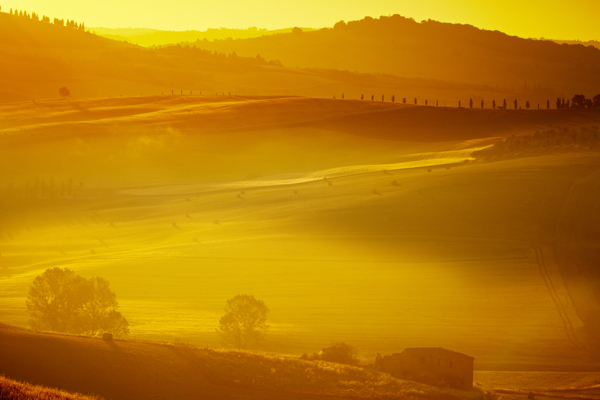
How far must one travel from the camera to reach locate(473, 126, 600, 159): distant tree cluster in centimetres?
8212

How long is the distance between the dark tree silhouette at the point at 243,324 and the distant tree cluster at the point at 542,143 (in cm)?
5126

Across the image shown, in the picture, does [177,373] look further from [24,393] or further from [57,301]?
[57,301]

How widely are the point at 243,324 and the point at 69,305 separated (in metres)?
8.51

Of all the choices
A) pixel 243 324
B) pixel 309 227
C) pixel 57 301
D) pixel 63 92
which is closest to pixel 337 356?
pixel 243 324

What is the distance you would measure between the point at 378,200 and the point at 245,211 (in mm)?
11387

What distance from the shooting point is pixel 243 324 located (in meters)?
34.4

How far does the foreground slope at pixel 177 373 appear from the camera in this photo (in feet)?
73.7

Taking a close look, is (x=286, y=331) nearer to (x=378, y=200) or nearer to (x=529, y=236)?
(x=529, y=236)

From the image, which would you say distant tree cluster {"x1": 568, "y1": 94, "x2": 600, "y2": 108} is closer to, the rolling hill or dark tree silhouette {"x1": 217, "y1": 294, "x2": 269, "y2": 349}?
the rolling hill

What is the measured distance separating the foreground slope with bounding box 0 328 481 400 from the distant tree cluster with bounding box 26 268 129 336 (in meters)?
10.0

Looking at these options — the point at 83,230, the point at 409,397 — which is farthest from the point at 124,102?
the point at 409,397

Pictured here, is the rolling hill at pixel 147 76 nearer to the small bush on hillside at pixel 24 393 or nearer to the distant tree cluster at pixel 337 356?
the distant tree cluster at pixel 337 356

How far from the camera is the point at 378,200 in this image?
2498 inches

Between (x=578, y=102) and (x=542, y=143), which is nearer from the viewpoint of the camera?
(x=542, y=143)
